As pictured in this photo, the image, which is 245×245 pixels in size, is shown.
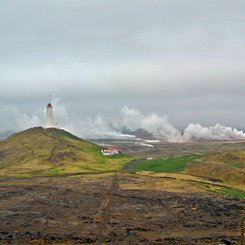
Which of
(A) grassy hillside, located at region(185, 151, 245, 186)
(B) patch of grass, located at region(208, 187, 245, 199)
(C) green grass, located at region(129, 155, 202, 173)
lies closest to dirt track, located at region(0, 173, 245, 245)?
(B) patch of grass, located at region(208, 187, 245, 199)

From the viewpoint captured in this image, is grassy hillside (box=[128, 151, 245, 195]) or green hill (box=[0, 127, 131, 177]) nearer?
grassy hillside (box=[128, 151, 245, 195])

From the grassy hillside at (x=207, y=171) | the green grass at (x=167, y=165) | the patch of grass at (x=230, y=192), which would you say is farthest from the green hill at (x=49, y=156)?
the patch of grass at (x=230, y=192)

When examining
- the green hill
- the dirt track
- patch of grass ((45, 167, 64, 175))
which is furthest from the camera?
the green hill

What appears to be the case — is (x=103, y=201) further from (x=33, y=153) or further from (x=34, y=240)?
(x=33, y=153)

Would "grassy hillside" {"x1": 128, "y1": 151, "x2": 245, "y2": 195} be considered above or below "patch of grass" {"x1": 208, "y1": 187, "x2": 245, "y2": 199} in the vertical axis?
above

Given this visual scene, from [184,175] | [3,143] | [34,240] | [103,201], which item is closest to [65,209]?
[103,201]

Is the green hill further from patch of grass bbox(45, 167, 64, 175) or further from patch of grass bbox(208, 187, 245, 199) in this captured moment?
patch of grass bbox(208, 187, 245, 199)

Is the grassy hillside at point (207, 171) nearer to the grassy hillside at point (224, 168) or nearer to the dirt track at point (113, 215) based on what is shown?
the grassy hillside at point (224, 168)
